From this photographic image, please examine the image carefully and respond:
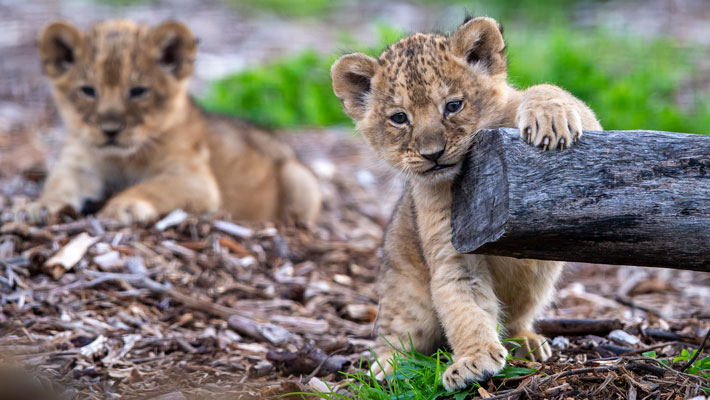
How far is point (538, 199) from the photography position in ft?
11.3

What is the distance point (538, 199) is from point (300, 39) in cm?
1097

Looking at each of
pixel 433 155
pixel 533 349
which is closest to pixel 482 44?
pixel 433 155

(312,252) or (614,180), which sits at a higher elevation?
(614,180)

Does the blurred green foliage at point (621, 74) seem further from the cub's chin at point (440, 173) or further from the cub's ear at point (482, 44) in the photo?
the cub's chin at point (440, 173)

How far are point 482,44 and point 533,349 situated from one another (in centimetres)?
169

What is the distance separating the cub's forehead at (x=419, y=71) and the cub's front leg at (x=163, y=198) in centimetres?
339

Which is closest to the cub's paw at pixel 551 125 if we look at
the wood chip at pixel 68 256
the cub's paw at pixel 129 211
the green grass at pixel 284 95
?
the wood chip at pixel 68 256

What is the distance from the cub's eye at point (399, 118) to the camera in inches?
175

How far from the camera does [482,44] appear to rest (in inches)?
182

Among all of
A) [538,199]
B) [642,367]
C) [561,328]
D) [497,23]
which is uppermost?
[497,23]

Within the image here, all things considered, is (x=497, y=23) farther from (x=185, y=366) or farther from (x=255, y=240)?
(x=255, y=240)

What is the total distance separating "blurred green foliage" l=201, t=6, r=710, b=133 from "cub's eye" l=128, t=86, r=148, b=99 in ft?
6.27

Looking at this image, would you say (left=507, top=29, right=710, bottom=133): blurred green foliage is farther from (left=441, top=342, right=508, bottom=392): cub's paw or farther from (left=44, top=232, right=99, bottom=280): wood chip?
(left=441, top=342, right=508, bottom=392): cub's paw

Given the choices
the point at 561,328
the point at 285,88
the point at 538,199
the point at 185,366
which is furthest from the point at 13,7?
the point at 538,199
